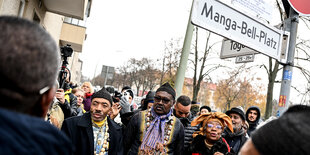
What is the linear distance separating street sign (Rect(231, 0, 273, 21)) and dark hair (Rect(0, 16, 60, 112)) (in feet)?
8.67

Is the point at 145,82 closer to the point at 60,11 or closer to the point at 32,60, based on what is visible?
the point at 60,11

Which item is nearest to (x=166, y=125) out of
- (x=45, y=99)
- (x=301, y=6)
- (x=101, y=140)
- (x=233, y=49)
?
(x=101, y=140)

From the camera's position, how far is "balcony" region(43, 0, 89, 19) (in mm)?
9080

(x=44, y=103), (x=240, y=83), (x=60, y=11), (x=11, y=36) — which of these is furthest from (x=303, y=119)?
(x=240, y=83)

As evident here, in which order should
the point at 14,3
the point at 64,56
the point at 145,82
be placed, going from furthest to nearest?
the point at 145,82
the point at 14,3
the point at 64,56

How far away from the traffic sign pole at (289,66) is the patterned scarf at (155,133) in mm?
1689

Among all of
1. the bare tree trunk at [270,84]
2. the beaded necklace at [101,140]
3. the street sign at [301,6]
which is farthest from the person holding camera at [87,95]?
the bare tree trunk at [270,84]

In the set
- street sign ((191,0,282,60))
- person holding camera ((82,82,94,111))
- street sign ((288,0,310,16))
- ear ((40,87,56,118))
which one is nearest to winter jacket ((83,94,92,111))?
person holding camera ((82,82,94,111))

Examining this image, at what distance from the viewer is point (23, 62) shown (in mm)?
830

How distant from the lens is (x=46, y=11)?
9930 mm

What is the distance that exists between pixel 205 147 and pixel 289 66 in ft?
5.52

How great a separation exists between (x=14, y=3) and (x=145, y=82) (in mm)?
42047

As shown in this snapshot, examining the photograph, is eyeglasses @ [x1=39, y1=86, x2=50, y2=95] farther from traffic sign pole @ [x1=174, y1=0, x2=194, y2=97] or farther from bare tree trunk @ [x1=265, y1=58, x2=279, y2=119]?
bare tree trunk @ [x1=265, y1=58, x2=279, y2=119]

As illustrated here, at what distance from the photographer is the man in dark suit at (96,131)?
3287 millimetres
